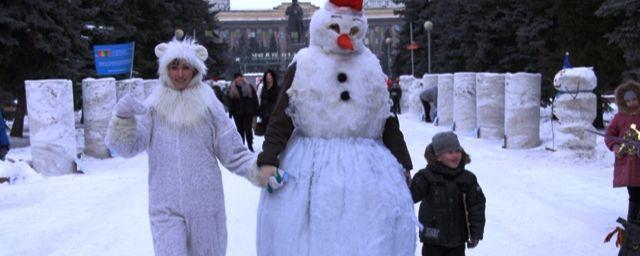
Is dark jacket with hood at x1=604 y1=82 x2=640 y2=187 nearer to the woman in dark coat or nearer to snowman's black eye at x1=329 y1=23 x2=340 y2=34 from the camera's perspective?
snowman's black eye at x1=329 y1=23 x2=340 y2=34

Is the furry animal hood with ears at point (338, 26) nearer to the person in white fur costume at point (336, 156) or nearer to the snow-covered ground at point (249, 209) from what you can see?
the person in white fur costume at point (336, 156)

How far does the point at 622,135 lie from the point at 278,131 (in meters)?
3.52

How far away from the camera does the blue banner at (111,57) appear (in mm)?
15000

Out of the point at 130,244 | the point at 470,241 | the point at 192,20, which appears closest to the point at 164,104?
the point at 470,241

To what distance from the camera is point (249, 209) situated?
8.30 m

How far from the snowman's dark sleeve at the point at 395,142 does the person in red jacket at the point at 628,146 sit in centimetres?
246

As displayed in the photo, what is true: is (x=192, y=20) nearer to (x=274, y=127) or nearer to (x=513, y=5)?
(x=513, y=5)

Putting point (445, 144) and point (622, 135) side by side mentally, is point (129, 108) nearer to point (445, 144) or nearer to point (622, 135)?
point (445, 144)

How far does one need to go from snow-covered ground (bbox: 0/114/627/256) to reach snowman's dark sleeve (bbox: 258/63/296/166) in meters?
2.22

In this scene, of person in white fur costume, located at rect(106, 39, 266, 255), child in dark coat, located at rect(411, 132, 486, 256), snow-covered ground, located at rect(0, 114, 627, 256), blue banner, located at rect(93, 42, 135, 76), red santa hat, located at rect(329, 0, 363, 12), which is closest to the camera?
person in white fur costume, located at rect(106, 39, 266, 255)

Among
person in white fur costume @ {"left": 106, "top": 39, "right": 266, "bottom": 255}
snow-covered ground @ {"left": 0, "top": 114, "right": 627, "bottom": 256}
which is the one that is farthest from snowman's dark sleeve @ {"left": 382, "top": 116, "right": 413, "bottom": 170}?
snow-covered ground @ {"left": 0, "top": 114, "right": 627, "bottom": 256}

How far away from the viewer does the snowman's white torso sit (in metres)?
4.32

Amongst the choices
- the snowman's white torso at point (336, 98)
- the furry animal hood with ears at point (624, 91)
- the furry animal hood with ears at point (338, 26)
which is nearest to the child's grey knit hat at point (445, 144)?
the snowman's white torso at point (336, 98)

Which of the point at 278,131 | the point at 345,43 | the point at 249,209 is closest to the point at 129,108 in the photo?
the point at 278,131
